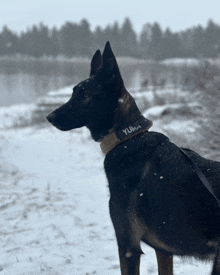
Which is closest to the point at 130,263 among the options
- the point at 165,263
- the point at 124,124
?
the point at 165,263

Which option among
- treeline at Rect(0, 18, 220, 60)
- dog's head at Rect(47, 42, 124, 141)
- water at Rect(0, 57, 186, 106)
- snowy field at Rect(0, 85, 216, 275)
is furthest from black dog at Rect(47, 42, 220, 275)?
treeline at Rect(0, 18, 220, 60)

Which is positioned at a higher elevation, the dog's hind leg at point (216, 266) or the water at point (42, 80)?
the water at point (42, 80)

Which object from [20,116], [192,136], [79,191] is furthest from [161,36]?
[79,191]

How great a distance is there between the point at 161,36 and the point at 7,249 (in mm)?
54701

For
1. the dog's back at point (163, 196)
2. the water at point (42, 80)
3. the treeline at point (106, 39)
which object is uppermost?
the treeline at point (106, 39)

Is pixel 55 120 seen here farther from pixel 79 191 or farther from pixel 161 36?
pixel 161 36

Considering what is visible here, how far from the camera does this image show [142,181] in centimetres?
200

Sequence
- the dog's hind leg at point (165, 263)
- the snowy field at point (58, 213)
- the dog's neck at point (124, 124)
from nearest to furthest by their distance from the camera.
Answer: the dog's neck at point (124, 124), the dog's hind leg at point (165, 263), the snowy field at point (58, 213)

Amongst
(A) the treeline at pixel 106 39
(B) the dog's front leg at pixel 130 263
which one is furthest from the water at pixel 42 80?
(B) the dog's front leg at pixel 130 263

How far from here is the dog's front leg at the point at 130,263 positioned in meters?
2.07

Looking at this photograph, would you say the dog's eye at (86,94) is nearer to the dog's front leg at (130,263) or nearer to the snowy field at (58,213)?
the dog's front leg at (130,263)

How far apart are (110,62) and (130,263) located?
153cm

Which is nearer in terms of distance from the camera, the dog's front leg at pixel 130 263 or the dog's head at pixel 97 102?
the dog's front leg at pixel 130 263

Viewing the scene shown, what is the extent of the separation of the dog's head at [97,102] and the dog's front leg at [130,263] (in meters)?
0.93
